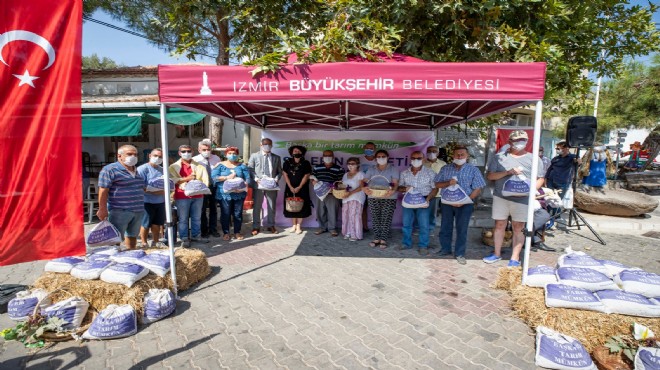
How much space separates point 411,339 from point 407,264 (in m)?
2.04

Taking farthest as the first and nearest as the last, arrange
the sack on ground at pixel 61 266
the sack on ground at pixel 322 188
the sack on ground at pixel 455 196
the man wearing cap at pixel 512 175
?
the sack on ground at pixel 322 188, the sack on ground at pixel 455 196, the man wearing cap at pixel 512 175, the sack on ground at pixel 61 266

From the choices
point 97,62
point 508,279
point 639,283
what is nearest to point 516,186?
point 508,279

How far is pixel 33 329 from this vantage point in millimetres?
3043

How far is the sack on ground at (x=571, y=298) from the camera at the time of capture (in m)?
3.05

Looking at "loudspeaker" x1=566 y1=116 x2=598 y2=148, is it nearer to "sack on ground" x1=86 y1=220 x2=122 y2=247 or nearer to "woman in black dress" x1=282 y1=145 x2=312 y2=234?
"woman in black dress" x1=282 y1=145 x2=312 y2=234

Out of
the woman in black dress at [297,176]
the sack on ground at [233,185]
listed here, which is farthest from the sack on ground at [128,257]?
the woman in black dress at [297,176]

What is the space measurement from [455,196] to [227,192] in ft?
13.1

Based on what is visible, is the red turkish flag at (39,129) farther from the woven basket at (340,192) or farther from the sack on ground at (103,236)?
the woven basket at (340,192)

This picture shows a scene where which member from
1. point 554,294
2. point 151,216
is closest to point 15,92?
point 151,216

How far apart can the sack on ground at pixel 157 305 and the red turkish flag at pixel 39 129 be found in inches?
34.4

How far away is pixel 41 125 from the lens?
2881mm

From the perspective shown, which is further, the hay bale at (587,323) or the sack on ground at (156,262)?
the sack on ground at (156,262)

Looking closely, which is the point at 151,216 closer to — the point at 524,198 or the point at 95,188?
the point at 95,188

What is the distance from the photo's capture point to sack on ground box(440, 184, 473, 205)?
4.96 metres
